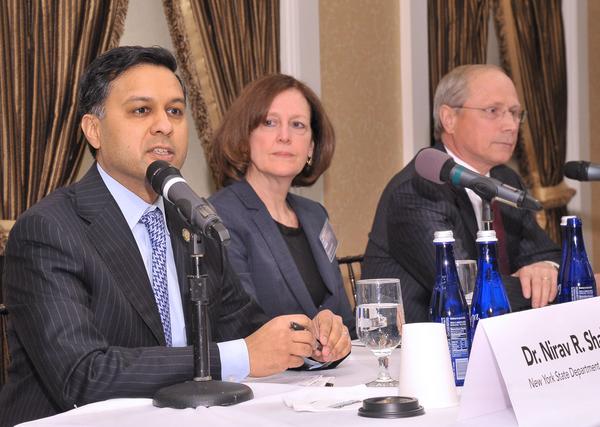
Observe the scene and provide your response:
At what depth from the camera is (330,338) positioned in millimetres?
2242

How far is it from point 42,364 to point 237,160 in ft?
4.45

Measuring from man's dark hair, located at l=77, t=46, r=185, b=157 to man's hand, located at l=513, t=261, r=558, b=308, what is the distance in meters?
1.18

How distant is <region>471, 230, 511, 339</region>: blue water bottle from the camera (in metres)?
2.12

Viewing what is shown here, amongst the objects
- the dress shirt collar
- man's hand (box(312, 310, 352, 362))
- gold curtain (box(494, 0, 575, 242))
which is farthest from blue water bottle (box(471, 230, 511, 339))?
gold curtain (box(494, 0, 575, 242))

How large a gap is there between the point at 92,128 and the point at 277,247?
82cm

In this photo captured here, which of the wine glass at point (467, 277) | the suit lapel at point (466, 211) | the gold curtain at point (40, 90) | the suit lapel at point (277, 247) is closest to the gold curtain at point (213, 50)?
the gold curtain at point (40, 90)

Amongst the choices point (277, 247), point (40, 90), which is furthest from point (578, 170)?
point (40, 90)

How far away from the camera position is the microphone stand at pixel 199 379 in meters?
1.79

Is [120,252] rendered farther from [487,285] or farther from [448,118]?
[448,118]

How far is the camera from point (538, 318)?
1.75 metres

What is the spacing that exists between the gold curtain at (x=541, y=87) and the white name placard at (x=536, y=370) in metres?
4.18

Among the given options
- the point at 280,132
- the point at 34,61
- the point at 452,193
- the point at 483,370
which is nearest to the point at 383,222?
the point at 452,193

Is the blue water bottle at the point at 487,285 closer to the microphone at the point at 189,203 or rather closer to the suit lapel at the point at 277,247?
the microphone at the point at 189,203

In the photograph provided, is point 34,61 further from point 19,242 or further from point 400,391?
point 400,391
